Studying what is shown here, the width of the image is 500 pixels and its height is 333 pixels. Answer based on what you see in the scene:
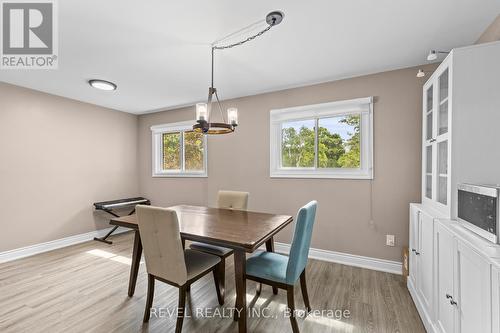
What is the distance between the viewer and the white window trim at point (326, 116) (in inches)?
105

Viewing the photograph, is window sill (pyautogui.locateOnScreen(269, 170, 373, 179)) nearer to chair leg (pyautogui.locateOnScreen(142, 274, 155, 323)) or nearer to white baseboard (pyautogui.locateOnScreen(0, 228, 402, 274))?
white baseboard (pyautogui.locateOnScreen(0, 228, 402, 274))

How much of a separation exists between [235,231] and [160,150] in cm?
342

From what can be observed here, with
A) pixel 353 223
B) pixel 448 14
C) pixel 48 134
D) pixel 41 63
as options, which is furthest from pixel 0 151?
pixel 448 14

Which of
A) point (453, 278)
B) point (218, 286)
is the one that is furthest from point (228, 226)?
point (453, 278)

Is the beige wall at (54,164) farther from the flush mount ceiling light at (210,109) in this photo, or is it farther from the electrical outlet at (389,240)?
the electrical outlet at (389,240)

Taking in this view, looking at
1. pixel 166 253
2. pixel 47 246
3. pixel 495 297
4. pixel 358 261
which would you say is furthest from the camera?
pixel 47 246

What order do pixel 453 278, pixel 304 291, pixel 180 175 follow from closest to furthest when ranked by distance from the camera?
pixel 453 278 → pixel 304 291 → pixel 180 175

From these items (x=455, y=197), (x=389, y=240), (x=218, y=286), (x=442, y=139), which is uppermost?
(x=442, y=139)

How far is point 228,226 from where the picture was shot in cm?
189

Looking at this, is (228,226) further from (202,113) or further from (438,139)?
(438,139)

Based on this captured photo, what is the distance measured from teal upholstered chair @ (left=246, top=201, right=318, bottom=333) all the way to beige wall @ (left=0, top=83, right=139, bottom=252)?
3.44 m

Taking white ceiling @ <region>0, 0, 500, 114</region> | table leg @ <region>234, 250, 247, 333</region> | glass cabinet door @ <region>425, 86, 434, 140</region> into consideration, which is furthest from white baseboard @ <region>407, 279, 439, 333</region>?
white ceiling @ <region>0, 0, 500, 114</region>

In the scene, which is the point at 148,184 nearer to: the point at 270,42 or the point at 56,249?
the point at 56,249

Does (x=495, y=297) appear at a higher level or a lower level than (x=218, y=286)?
higher
